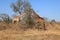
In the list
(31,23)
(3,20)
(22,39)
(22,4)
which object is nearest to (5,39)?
(22,39)

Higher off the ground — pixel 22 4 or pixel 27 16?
pixel 22 4

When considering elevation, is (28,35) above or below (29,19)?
below

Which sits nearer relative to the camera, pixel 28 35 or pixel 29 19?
pixel 28 35

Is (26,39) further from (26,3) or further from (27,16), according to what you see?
(26,3)

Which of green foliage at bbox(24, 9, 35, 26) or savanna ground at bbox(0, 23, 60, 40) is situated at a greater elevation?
green foliage at bbox(24, 9, 35, 26)

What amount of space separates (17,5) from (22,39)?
27.0 meters

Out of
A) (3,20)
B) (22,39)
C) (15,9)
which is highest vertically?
(15,9)

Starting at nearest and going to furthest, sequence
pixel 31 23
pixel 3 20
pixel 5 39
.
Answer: pixel 5 39, pixel 31 23, pixel 3 20

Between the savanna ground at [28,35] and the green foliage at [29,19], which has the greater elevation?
the green foliage at [29,19]

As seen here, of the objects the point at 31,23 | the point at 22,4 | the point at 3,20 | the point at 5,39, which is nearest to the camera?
the point at 5,39

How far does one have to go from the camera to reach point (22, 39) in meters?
15.3

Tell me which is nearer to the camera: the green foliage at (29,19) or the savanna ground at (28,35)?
the savanna ground at (28,35)

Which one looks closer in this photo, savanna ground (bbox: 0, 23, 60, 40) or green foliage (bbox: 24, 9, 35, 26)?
savanna ground (bbox: 0, 23, 60, 40)

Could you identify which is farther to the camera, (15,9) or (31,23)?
(15,9)
